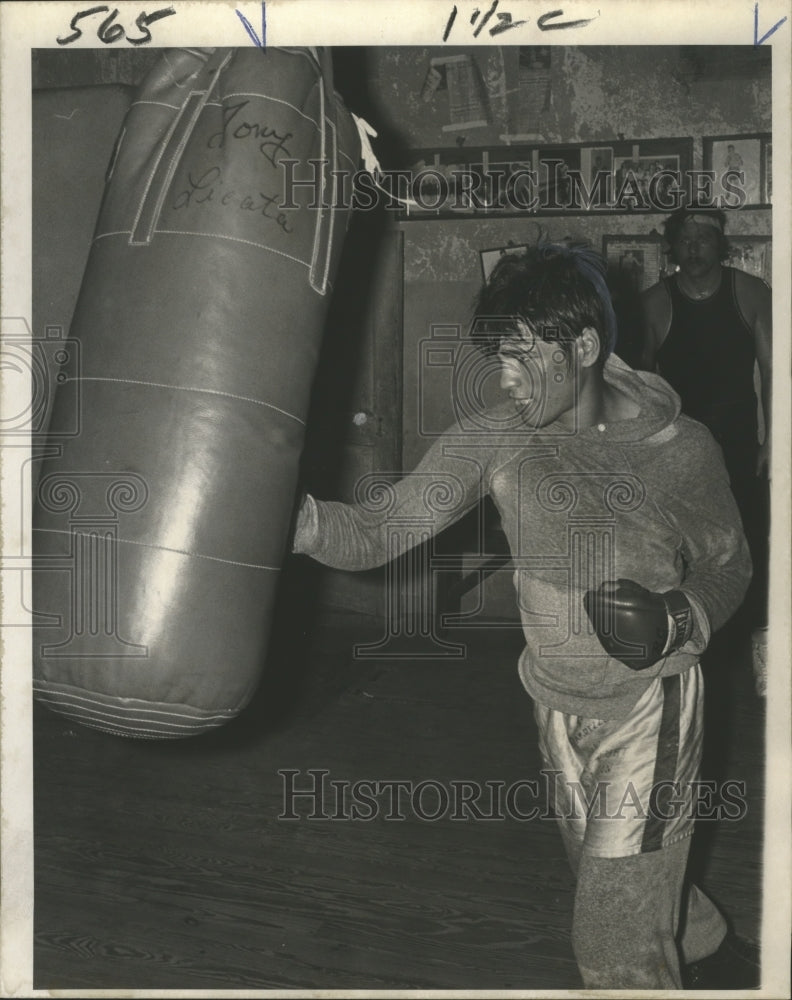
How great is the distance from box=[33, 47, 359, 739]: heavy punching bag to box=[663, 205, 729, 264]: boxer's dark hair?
252cm

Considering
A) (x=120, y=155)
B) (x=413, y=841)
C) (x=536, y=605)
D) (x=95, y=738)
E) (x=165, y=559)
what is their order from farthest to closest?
(x=95, y=738) < (x=413, y=841) < (x=536, y=605) < (x=120, y=155) < (x=165, y=559)

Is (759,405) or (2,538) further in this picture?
(759,405)

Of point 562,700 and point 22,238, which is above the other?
point 22,238

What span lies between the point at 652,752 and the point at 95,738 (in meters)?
2.15

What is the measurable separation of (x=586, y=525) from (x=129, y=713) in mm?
733

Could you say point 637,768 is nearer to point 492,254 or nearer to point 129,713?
point 129,713

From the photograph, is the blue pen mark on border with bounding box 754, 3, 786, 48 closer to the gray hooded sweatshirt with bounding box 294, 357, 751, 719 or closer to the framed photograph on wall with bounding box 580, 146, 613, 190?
the gray hooded sweatshirt with bounding box 294, 357, 751, 719

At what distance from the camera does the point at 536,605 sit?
163cm

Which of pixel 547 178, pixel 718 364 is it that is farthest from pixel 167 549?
pixel 547 178

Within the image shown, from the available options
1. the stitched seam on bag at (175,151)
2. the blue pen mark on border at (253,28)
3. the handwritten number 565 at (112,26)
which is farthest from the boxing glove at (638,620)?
the handwritten number 565 at (112,26)

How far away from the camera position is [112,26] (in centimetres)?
158

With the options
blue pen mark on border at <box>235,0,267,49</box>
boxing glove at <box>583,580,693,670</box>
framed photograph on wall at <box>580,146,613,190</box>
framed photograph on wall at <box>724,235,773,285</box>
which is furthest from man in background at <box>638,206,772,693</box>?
blue pen mark on border at <box>235,0,267,49</box>

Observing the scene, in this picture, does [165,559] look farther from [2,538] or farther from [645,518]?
[645,518]

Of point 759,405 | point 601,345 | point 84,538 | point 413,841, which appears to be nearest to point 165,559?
point 84,538
